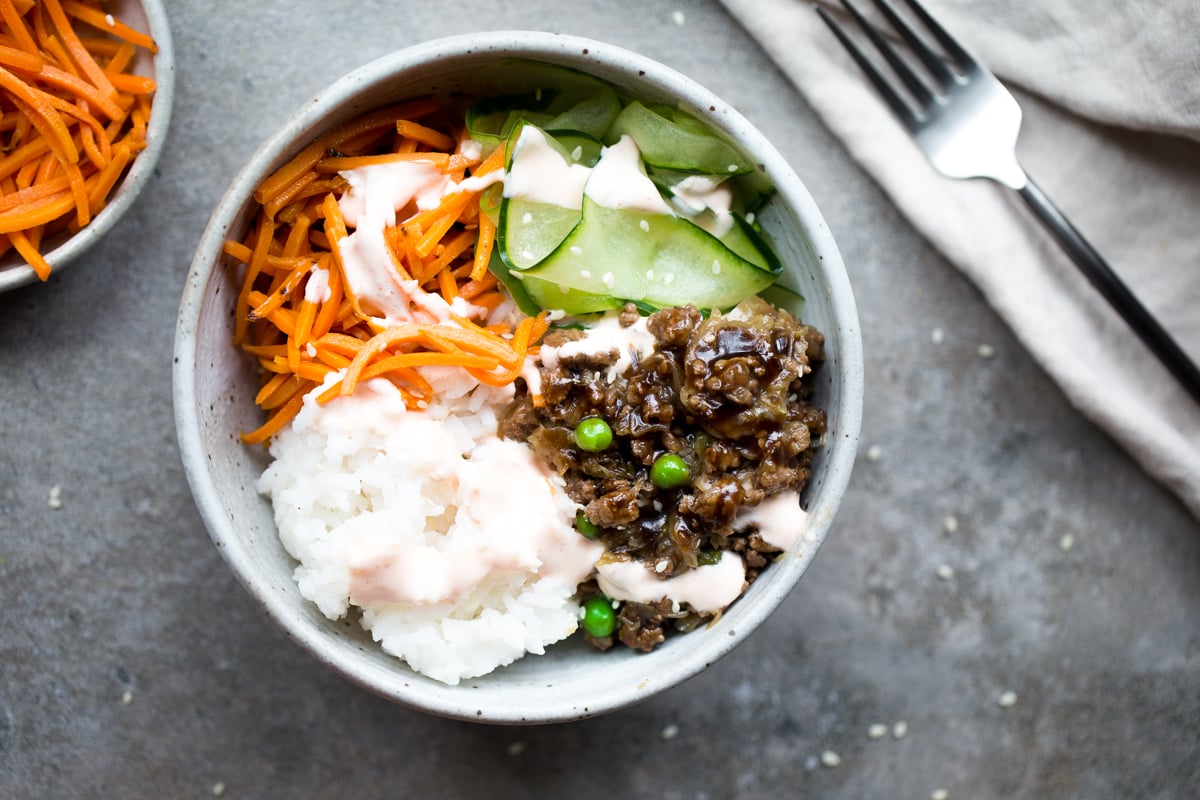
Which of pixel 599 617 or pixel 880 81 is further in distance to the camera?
pixel 880 81

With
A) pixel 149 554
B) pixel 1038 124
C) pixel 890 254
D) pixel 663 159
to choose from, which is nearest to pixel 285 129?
pixel 663 159

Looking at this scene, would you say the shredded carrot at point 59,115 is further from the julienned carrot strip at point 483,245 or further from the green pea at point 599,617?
the green pea at point 599,617

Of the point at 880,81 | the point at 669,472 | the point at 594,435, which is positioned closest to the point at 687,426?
the point at 669,472

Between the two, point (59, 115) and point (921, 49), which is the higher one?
point (921, 49)

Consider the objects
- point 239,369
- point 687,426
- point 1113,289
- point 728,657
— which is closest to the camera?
point 687,426

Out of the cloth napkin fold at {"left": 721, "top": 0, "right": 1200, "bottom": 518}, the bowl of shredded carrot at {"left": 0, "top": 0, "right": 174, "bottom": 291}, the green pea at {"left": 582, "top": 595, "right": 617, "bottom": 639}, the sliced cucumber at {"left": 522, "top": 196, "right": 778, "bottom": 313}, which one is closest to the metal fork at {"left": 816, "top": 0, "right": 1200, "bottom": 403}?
the cloth napkin fold at {"left": 721, "top": 0, "right": 1200, "bottom": 518}

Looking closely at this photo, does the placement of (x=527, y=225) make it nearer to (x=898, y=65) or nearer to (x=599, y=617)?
(x=599, y=617)

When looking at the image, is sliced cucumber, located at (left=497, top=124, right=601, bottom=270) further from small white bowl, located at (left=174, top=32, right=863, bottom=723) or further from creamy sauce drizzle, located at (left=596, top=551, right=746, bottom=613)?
creamy sauce drizzle, located at (left=596, top=551, right=746, bottom=613)
